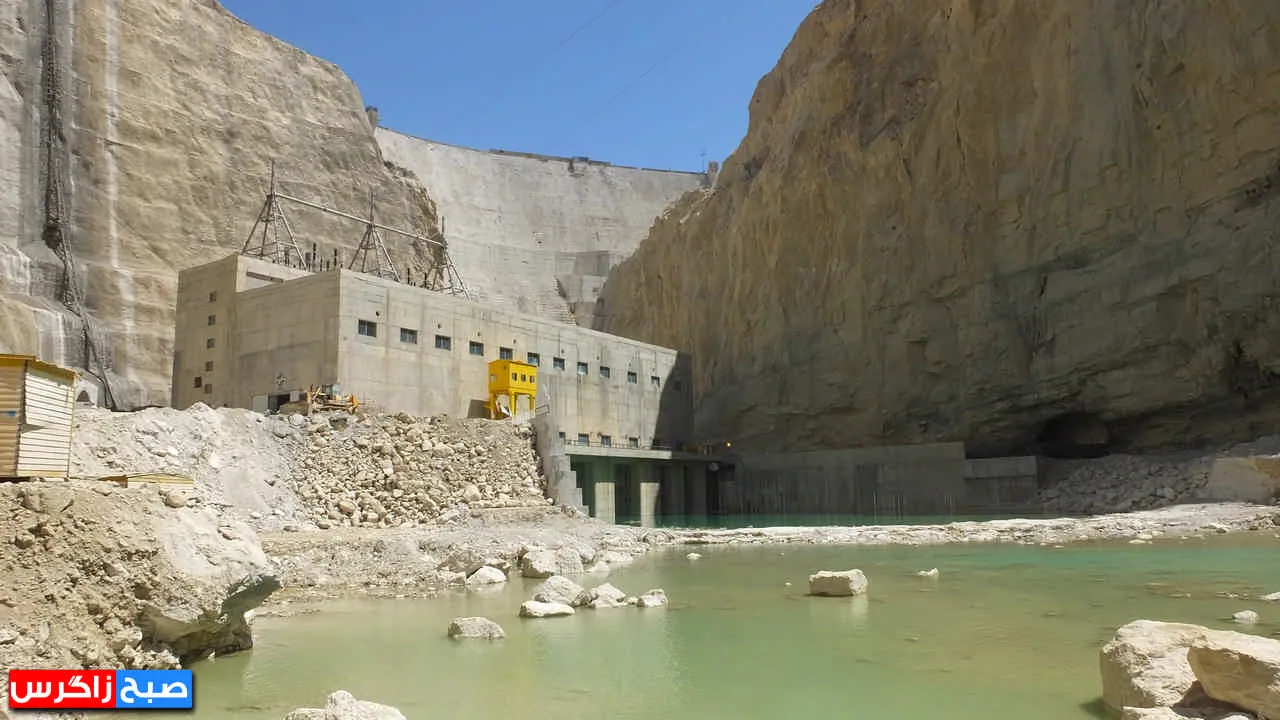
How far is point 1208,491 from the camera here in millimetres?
30188

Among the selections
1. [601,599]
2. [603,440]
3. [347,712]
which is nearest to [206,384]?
[603,440]

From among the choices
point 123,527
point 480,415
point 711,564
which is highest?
point 480,415

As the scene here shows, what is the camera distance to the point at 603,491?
40.8 m

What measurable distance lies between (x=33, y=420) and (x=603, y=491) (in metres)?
33.0

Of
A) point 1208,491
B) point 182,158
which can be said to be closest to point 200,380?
point 182,158

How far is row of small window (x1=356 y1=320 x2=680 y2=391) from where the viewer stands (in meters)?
33.1

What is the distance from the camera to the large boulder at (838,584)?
1346 centimetres

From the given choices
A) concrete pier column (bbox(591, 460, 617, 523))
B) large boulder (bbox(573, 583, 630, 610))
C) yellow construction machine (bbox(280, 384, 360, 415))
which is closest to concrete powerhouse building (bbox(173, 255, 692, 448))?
yellow construction machine (bbox(280, 384, 360, 415))

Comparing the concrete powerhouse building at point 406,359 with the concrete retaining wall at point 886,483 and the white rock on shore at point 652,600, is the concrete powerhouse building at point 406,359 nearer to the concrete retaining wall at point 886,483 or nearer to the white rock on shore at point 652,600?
the concrete retaining wall at point 886,483

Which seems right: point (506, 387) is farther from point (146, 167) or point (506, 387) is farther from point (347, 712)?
point (347, 712)

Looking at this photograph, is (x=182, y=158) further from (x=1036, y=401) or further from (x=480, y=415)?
(x=1036, y=401)

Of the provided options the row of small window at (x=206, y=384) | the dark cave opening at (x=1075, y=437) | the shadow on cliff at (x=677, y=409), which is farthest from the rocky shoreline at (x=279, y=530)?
the shadow on cliff at (x=677, y=409)

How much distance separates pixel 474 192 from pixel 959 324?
2210 inches

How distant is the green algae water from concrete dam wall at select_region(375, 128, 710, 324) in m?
66.9
